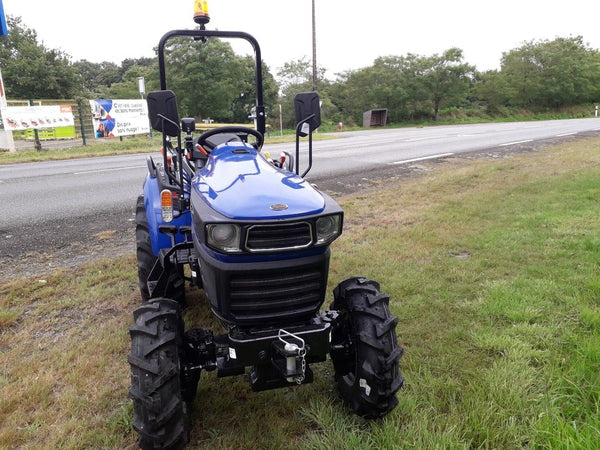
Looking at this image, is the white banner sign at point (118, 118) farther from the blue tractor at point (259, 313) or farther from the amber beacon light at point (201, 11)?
the blue tractor at point (259, 313)

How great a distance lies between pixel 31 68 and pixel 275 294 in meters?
36.0

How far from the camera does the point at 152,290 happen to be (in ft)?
8.94

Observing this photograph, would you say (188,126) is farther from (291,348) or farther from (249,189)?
(291,348)

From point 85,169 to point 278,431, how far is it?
10252 mm

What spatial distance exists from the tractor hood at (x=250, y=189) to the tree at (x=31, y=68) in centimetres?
3499

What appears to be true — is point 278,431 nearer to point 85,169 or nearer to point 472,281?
point 472,281

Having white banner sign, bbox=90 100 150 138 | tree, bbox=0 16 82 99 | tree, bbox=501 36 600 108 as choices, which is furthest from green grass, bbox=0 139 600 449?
tree, bbox=501 36 600 108

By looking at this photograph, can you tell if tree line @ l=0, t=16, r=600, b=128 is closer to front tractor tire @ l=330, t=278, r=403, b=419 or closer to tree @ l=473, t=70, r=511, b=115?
tree @ l=473, t=70, r=511, b=115

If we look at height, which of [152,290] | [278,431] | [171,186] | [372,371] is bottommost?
[278,431]

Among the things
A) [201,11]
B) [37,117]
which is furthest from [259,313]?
[37,117]

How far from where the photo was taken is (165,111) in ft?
7.97

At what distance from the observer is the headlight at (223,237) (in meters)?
1.88

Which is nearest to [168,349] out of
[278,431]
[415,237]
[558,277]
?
[278,431]

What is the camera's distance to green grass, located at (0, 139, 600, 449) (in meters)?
2.20
